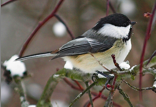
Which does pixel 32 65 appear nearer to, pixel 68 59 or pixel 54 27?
pixel 54 27

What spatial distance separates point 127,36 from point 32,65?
1.79 metres

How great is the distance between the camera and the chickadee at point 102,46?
1.43 m

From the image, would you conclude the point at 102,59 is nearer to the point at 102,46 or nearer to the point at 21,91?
the point at 102,46

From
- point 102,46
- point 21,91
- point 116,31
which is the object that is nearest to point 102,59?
point 102,46

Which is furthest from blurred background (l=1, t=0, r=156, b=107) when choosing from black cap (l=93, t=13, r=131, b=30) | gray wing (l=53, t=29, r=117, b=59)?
black cap (l=93, t=13, r=131, b=30)

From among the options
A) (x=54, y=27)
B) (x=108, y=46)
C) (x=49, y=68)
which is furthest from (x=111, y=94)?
(x=49, y=68)

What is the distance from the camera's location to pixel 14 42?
11.1 ft

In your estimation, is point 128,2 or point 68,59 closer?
point 68,59

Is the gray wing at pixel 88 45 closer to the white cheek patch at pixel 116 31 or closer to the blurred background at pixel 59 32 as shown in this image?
the white cheek patch at pixel 116 31

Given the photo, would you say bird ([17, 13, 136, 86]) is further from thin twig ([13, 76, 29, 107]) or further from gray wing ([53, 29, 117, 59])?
thin twig ([13, 76, 29, 107])

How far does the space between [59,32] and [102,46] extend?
1.41 m

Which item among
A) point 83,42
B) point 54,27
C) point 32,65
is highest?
point 54,27

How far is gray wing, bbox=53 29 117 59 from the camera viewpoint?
147 centimetres

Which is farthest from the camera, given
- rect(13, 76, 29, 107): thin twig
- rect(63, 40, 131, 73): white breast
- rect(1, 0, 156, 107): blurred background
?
rect(1, 0, 156, 107): blurred background
